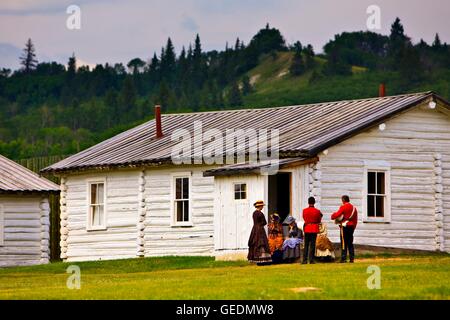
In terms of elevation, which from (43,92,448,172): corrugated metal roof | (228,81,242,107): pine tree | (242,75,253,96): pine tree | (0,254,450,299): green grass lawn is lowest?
(0,254,450,299): green grass lawn

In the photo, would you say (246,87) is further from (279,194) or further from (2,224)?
(279,194)

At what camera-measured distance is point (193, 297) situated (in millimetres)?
24266

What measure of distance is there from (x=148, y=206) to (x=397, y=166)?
811 centimetres

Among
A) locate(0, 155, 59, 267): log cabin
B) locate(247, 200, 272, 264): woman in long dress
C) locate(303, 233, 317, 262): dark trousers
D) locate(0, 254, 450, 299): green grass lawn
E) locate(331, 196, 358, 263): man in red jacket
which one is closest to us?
locate(0, 254, 450, 299): green grass lawn

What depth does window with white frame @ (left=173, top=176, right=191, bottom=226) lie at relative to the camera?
4200 cm

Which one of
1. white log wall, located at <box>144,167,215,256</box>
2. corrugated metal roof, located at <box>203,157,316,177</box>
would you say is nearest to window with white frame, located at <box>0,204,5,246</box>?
white log wall, located at <box>144,167,215,256</box>

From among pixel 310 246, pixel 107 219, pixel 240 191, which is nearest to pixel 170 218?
pixel 107 219

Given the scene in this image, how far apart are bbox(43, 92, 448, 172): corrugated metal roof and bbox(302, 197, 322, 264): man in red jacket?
403 cm

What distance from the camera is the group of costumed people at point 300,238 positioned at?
33375mm

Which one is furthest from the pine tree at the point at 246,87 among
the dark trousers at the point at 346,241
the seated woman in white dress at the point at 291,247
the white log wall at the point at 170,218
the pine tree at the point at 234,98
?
the dark trousers at the point at 346,241

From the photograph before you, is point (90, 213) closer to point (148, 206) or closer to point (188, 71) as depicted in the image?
point (148, 206)

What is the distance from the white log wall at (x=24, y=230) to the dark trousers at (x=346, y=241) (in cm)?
1522

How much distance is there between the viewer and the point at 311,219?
33.2 meters

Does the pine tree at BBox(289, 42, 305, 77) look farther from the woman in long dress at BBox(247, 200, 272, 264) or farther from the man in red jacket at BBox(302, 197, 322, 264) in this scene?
the man in red jacket at BBox(302, 197, 322, 264)
